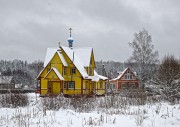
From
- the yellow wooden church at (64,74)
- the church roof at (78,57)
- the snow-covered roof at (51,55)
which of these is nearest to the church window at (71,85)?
the yellow wooden church at (64,74)

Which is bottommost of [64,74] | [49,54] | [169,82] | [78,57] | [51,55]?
[169,82]

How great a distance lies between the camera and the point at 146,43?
3888cm

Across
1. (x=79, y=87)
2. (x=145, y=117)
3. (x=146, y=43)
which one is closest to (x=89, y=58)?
(x=79, y=87)

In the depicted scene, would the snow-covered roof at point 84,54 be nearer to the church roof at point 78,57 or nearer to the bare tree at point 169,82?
the church roof at point 78,57

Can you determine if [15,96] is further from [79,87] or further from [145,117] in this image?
→ [79,87]

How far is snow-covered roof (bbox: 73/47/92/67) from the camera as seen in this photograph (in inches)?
1390

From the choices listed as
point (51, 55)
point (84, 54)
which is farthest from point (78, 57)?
point (51, 55)

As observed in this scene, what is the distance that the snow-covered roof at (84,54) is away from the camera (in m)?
35.3

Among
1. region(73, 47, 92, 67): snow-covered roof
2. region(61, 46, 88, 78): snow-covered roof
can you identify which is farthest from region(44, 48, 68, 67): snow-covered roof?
region(73, 47, 92, 67): snow-covered roof

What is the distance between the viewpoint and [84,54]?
3625 cm

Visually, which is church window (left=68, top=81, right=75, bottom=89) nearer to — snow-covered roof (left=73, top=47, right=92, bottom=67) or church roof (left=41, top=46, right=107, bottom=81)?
church roof (left=41, top=46, right=107, bottom=81)

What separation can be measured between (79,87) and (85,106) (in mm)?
19426

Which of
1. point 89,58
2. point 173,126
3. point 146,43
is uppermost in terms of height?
point 146,43

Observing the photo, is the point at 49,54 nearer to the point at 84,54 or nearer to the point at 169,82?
the point at 84,54
